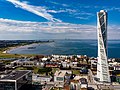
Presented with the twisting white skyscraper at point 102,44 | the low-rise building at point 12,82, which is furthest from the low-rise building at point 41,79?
the low-rise building at point 12,82

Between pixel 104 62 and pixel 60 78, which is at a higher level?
pixel 104 62

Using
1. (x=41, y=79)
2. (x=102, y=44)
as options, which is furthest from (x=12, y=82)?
(x=102, y=44)

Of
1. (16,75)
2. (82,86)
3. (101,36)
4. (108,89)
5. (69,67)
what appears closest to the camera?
(16,75)

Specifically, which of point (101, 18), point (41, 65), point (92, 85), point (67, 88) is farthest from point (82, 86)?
point (41, 65)

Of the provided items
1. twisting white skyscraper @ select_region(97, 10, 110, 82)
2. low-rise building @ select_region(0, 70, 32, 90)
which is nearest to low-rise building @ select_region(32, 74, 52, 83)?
twisting white skyscraper @ select_region(97, 10, 110, 82)

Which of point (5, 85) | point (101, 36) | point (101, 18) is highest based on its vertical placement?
point (101, 18)

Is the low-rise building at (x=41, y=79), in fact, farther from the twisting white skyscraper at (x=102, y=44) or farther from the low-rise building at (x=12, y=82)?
the low-rise building at (x=12, y=82)

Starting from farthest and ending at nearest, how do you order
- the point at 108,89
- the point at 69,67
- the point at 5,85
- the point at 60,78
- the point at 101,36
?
the point at 69,67, the point at 60,78, the point at 101,36, the point at 108,89, the point at 5,85

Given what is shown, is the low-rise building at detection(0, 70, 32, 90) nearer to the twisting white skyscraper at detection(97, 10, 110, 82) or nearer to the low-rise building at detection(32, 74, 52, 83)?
the low-rise building at detection(32, 74, 52, 83)

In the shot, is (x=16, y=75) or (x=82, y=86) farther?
(x=82, y=86)

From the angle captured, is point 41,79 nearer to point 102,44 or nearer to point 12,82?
point 102,44

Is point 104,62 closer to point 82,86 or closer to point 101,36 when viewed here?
point 101,36
